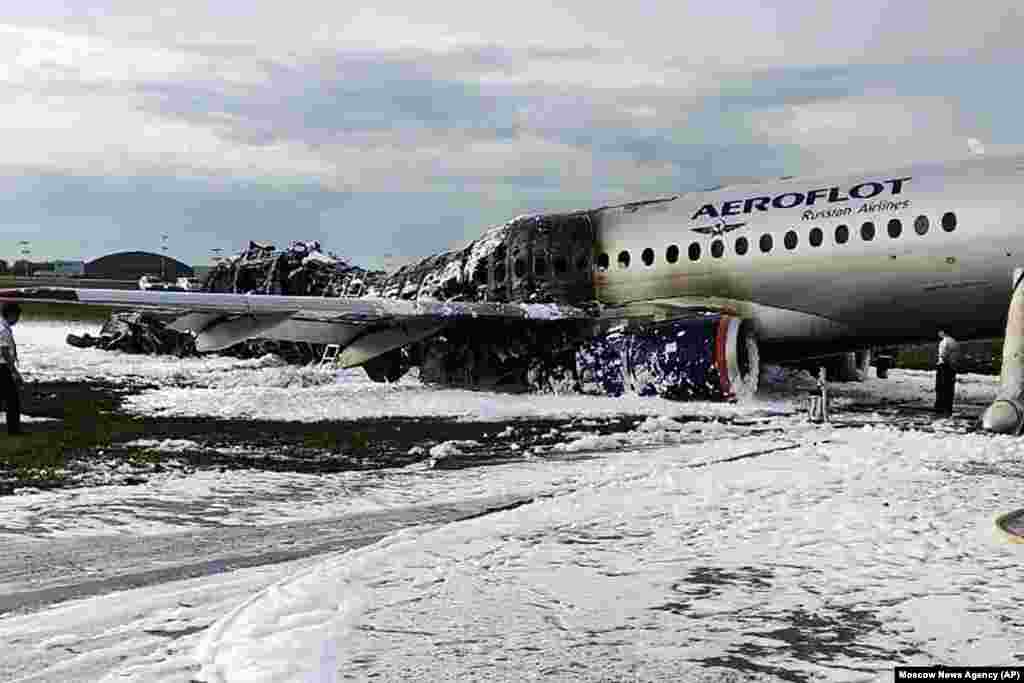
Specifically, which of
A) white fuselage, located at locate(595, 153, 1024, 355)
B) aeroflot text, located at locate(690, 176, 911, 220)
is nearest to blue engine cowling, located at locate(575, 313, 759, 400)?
white fuselage, located at locate(595, 153, 1024, 355)

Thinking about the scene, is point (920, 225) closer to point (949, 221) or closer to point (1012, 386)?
point (949, 221)

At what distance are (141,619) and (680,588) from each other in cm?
272

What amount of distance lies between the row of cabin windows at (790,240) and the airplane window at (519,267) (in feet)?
4.74

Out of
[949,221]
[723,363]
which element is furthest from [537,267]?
[949,221]

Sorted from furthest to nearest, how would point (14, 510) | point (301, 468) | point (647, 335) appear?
point (647, 335) → point (301, 468) → point (14, 510)

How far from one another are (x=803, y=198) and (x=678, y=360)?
3162 millimetres

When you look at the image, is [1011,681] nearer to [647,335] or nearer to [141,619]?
[141,619]

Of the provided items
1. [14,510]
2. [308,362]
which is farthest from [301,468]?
[308,362]

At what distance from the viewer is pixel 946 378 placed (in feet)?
47.3

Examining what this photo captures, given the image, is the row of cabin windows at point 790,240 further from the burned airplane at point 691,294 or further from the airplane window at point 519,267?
the airplane window at point 519,267

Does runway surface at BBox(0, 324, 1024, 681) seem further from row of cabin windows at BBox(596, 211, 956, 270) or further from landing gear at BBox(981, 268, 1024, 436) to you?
row of cabin windows at BBox(596, 211, 956, 270)

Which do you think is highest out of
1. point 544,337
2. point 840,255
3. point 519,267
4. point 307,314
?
point 519,267

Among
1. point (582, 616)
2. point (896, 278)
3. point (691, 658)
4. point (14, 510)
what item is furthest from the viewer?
point (896, 278)

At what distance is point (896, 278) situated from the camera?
48.7 feet
